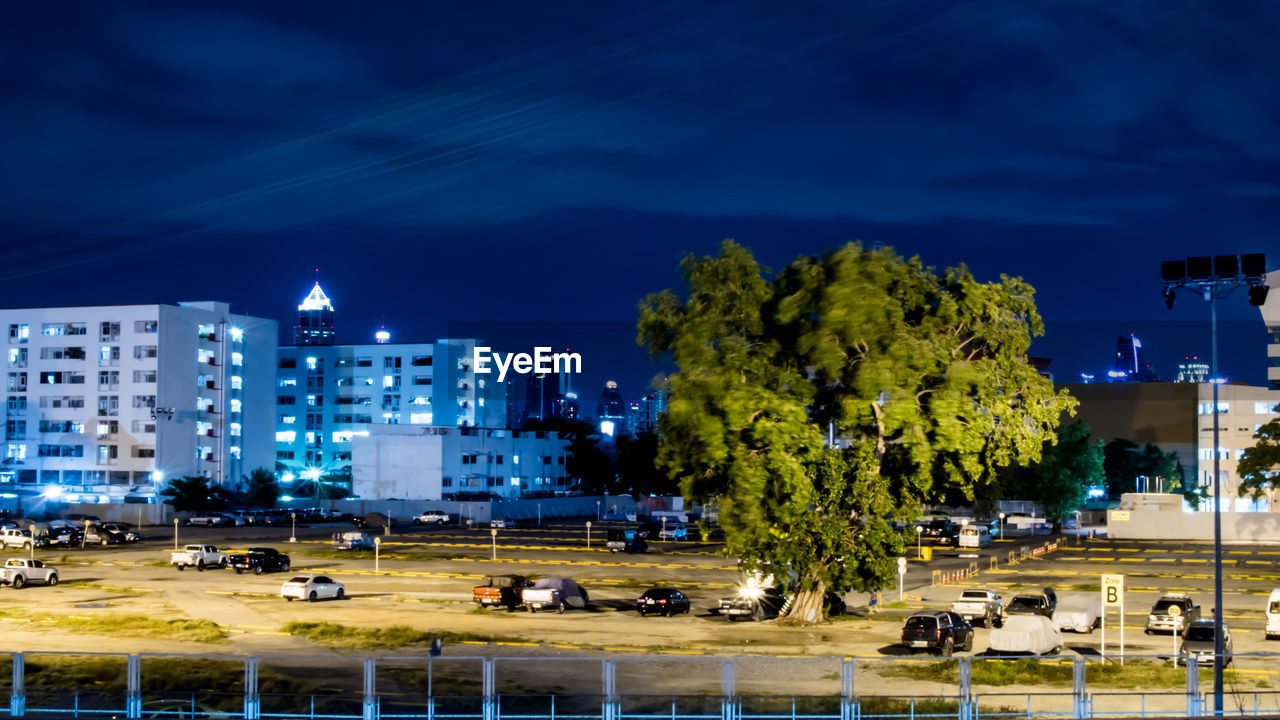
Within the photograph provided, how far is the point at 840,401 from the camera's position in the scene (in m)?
43.4

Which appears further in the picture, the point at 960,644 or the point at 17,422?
the point at 17,422

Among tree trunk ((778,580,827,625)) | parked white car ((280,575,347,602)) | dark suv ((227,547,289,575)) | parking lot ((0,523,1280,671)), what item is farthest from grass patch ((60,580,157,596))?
tree trunk ((778,580,827,625))

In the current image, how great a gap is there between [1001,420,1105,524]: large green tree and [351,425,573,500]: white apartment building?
61.1 metres

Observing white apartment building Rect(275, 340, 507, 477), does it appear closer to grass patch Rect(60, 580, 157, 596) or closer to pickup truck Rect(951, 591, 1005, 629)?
grass patch Rect(60, 580, 157, 596)

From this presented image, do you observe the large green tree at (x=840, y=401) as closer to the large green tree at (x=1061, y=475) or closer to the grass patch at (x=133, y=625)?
the grass patch at (x=133, y=625)

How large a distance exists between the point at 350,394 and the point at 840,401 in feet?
486

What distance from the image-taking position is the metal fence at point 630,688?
22.5 m

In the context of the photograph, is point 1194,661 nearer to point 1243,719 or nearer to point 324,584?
point 1243,719

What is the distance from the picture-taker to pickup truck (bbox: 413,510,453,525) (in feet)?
392

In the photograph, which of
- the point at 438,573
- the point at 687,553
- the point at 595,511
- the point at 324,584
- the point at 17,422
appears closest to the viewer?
the point at 324,584

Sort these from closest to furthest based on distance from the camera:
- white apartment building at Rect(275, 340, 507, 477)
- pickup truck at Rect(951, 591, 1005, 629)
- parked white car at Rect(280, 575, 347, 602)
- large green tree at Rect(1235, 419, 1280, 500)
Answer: pickup truck at Rect(951, 591, 1005, 629)
parked white car at Rect(280, 575, 347, 602)
large green tree at Rect(1235, 419, 1280, 500)
white apartment building at Rect(275, 340, 507, 477)

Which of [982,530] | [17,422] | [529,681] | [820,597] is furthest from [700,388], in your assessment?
[17,422]

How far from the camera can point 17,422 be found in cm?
13525

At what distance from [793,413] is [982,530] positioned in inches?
2575
